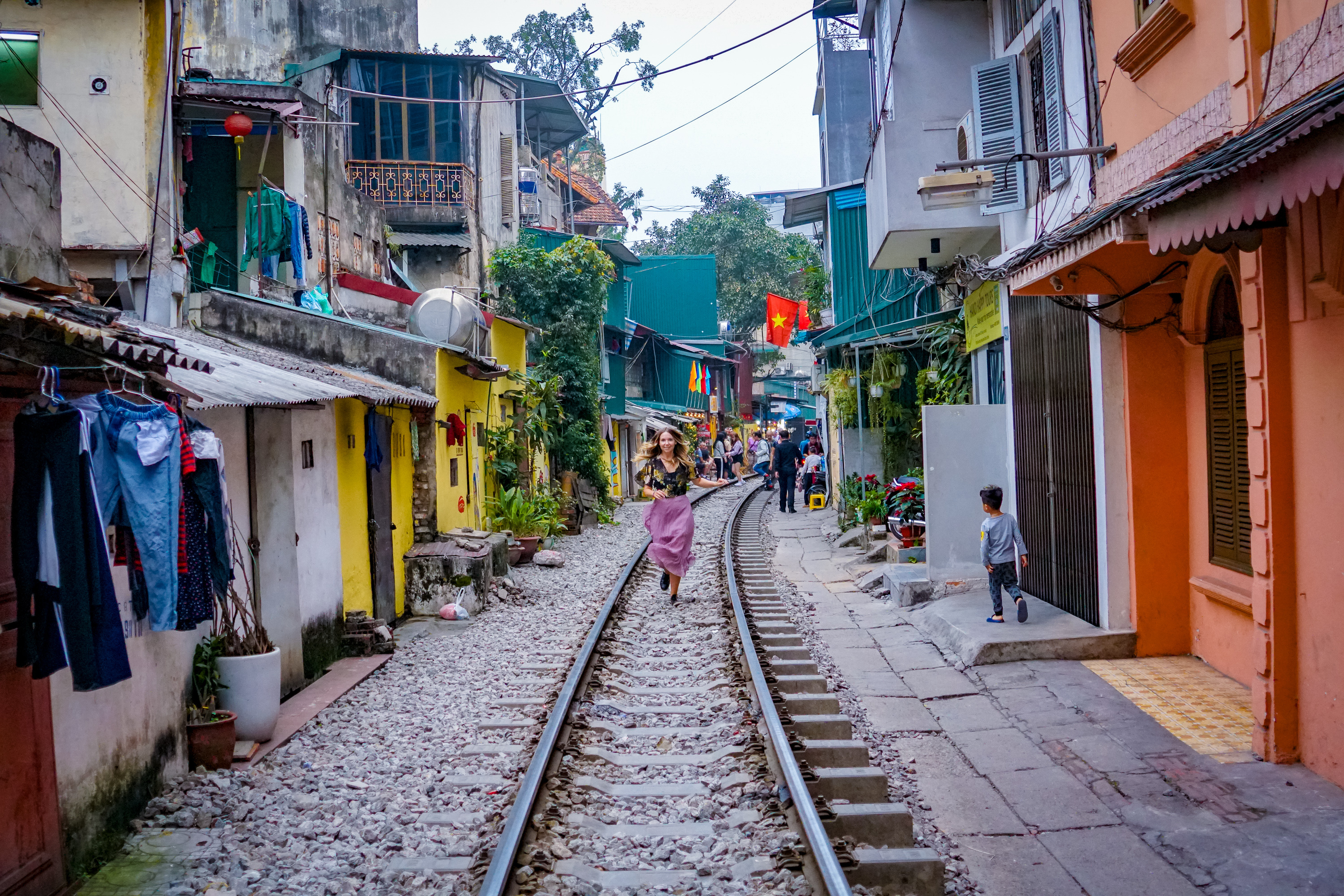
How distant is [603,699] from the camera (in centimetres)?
738

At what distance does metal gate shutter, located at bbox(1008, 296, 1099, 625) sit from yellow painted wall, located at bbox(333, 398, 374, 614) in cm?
662

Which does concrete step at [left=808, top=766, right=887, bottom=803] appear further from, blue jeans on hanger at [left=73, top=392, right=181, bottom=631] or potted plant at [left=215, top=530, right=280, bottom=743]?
potted plant at [left=215, top=530, right=280, bottom=743]

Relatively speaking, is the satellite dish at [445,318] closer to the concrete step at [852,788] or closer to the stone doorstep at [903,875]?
the concrete step at [852,788]

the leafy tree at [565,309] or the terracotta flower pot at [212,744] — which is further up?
the leafy tree at [565,309]

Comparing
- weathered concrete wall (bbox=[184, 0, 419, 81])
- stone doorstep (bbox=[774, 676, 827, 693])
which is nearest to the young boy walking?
stone doorstep (bbox=[774, 676, 827, 693])

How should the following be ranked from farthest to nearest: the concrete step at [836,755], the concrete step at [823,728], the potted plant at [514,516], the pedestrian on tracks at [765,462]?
1. the pedestrian on tracks at [765,462]
2. the potted plant at [514,516]
3. the concrete step at [823,728]
4. the concrete step at [836,755]

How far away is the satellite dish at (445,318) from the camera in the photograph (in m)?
14.8

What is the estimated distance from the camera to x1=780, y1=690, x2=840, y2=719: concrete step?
6.81m

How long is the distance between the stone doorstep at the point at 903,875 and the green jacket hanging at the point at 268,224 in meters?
12.4

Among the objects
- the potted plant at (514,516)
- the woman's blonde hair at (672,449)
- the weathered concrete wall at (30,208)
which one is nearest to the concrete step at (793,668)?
the woman's blonde hair at (672,449)

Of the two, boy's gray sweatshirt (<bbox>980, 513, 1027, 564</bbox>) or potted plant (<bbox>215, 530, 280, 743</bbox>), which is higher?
boy's gray sweatshirt (<bbox>980, 513, 1027, 564</bbox>)

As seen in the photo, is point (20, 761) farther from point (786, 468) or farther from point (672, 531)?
point (786, 468)

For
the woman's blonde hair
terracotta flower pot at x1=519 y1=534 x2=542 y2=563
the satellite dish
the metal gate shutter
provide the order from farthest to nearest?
terracotta flower pot at x1=519 y1=534 x2=542 y2=563 < the satellite dish < the woman's blonde hair < the metal gate shutter

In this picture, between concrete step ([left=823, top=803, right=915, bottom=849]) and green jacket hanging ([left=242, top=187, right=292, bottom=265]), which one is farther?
green jacket hanging ([left=242, top=187, right=292, bottom=265])
